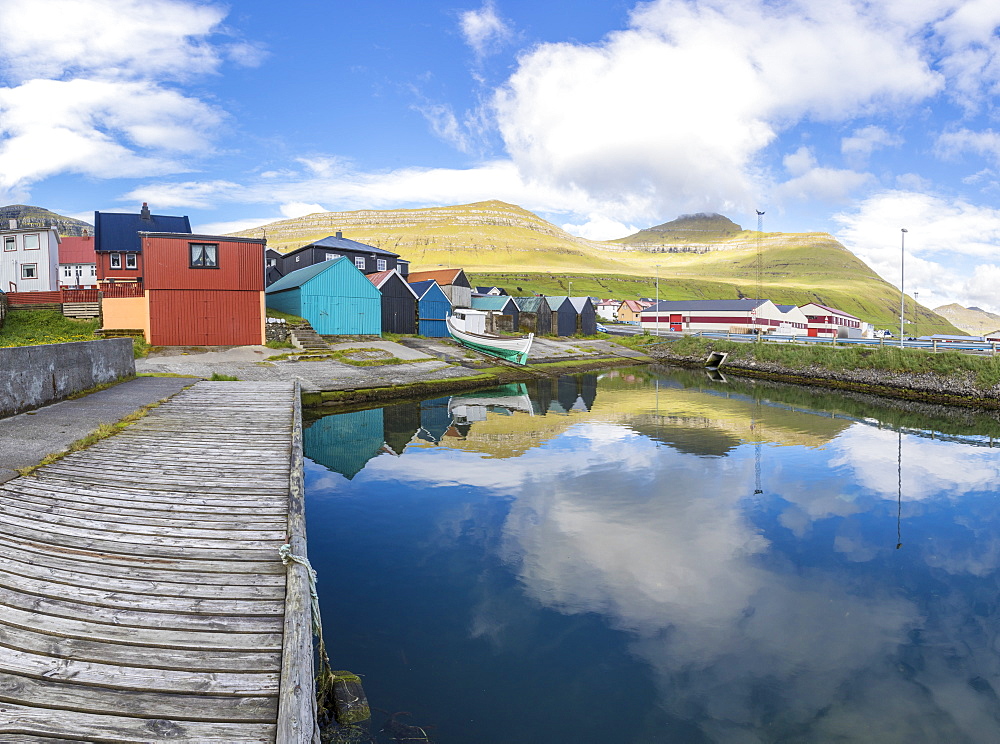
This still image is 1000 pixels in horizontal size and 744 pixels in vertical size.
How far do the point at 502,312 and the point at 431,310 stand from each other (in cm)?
1195

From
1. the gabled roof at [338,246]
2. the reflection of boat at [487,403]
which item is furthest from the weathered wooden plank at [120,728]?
the gabled roof at [338,246]

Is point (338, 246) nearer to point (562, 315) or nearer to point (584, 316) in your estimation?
point (562, 315)

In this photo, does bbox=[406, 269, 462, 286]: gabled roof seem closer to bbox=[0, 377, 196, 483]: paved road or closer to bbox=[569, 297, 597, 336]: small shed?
bbox=[569, 297, 597, 336]: small shed

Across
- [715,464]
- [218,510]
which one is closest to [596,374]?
[715,464]

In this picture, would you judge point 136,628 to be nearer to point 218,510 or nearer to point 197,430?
point 218,510

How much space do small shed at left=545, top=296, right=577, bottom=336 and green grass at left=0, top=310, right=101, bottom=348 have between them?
45699 mm

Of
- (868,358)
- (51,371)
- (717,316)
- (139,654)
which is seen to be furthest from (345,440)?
(717,316)

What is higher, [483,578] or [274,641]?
[274,641]

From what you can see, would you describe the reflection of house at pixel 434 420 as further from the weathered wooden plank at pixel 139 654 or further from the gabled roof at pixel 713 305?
the gabled roof at pixel 713 305

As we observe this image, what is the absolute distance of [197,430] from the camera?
12.7m

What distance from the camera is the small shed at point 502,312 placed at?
6359 cm

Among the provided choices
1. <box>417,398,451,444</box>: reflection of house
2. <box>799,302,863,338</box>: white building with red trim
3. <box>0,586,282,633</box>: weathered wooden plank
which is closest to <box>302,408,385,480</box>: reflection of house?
<box>417,398,451,444</box>: reflection of house

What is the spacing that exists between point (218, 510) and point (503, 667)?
4.63 metres

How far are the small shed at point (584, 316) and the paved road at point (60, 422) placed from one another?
192 feet
